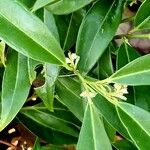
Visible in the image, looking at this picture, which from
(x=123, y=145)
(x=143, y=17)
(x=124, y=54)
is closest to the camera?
(x=143, y=17)

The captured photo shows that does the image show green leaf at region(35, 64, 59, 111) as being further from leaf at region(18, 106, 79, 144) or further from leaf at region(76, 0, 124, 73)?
leaf at region(18, 106, 79, 144)

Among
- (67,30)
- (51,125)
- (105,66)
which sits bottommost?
(51,125)

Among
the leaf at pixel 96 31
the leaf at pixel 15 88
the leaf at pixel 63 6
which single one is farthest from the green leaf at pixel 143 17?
the leaf at pixel 15 88

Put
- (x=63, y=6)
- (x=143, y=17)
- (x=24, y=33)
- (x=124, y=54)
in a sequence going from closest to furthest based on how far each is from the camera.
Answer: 1. (x=24, y=33)
2. (x=63, y=6)
3. (x=143, y=17)
4. (x=124, y=54)

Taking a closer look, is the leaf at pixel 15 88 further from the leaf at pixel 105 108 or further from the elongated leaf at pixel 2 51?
the leaf at pixel 105 108

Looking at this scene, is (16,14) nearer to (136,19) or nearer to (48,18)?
(48,18)

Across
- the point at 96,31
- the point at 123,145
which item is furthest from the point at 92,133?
the point at 123,145

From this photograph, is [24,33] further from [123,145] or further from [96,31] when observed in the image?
[123,145]
